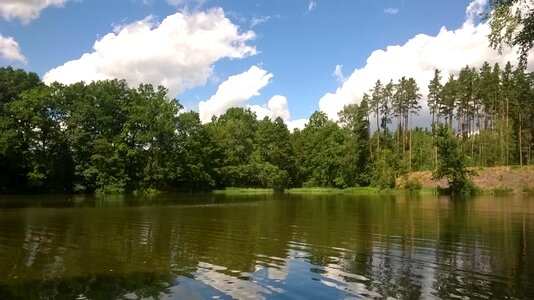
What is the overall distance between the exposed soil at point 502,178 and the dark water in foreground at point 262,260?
5619 centimetres

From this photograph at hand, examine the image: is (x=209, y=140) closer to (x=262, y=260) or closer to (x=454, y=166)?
(x=454, y=166)

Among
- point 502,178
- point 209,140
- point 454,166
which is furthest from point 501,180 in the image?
point 209,140

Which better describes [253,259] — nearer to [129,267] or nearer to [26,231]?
[129,267]

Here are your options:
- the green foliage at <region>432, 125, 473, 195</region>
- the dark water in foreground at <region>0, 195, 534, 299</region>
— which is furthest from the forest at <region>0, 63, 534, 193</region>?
the dark water in foreground at <region>0, 195, 534, 299</region>

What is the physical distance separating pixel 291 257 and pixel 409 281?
16.9 feet

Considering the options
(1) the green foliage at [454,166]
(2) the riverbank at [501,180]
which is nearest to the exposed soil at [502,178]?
(2) the riverbank at [501,180]

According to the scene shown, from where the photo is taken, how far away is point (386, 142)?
11144cm

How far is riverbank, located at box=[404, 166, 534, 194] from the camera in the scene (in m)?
77.2

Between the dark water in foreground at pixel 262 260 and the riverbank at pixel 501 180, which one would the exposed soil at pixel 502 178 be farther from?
the dark water in foreground at pixel 262 260

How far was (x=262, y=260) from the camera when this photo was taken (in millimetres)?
16875

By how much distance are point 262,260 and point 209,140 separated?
96.6m

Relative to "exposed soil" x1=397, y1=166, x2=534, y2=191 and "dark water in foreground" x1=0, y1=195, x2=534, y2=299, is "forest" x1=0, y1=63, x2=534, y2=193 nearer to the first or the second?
"exposed soil" x1=397, y1=166, x2=534, y2=191

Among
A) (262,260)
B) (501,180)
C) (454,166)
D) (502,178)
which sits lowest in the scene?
(262,260)

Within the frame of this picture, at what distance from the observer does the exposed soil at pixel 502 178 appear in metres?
77.9
